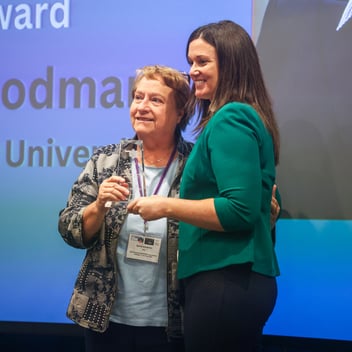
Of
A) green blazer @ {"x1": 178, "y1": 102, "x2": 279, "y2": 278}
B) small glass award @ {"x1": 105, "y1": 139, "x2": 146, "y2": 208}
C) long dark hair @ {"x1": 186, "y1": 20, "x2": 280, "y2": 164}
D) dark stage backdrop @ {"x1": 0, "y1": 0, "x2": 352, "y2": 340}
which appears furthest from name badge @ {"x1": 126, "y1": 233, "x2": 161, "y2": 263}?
dark stage backdrop @ {"x1": 0, "y1": 0, "x2": 352, "y2": 340}

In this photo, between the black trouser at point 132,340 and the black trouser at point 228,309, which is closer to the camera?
the black trouser at point 228,309

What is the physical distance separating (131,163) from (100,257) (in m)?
0.34

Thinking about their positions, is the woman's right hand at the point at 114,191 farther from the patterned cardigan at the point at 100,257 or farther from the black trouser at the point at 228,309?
the black trouser at the point at 228,309

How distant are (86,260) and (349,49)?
148 centimetres

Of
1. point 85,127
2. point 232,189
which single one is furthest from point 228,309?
point 85,127

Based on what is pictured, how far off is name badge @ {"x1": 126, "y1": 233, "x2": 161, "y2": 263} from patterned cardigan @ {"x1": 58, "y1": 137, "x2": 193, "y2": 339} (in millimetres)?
41

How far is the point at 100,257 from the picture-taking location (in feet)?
5.84

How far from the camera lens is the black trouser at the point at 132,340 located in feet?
5.85

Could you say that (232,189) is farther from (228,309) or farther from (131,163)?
(131,163)

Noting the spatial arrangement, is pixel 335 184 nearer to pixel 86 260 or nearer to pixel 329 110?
pixel 329 110

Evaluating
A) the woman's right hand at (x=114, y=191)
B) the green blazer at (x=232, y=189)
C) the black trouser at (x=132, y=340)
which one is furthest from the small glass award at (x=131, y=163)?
the black trouser at (x=132, y=340)

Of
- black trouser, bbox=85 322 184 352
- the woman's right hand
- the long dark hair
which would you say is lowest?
black trouser, bbox=85 322 184 352

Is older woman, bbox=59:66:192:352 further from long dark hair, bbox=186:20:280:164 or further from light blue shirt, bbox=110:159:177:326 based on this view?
long dark hair, bbox=186:20:280:164

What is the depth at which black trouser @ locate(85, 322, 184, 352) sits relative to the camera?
1784 millimetres
